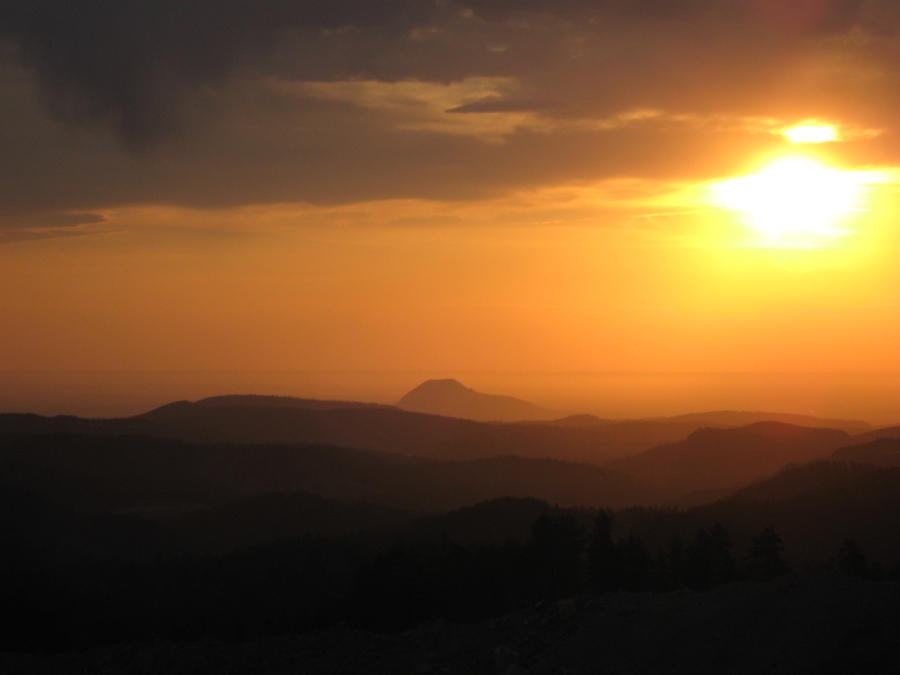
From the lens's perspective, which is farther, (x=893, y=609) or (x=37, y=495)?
(x=37, y=495)

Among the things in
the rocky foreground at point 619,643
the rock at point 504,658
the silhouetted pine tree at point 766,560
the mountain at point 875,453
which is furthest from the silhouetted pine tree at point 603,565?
the mountain at point 875,453

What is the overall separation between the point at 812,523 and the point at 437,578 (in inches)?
2435

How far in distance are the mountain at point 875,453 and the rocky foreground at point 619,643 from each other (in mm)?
135342

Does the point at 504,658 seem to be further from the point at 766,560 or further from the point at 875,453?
the point at 875,453

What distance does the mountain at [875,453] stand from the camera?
163m

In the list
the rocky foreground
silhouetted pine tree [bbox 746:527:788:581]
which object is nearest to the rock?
the rocky foreground

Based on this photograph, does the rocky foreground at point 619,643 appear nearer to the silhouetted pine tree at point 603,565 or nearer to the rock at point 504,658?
the rock at point 504,658

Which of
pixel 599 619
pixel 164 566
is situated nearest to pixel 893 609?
pixel 599 619

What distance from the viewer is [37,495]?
461 ft

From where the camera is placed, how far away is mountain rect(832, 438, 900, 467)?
163 m

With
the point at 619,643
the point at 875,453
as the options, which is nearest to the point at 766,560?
the point at 619,643

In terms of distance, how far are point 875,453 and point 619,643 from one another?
160210 millimetres

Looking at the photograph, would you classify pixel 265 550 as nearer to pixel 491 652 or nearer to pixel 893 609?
pixel 491 652

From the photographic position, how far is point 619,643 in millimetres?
35875
